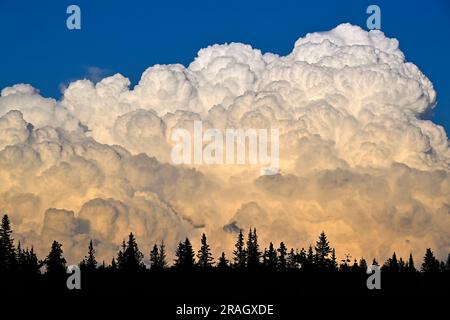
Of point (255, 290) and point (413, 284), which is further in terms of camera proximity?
point (413, 284)

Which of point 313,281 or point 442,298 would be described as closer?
point 442,298

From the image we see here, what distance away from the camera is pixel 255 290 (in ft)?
516

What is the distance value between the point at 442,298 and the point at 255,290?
1065 inches

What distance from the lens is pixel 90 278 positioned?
551ft
